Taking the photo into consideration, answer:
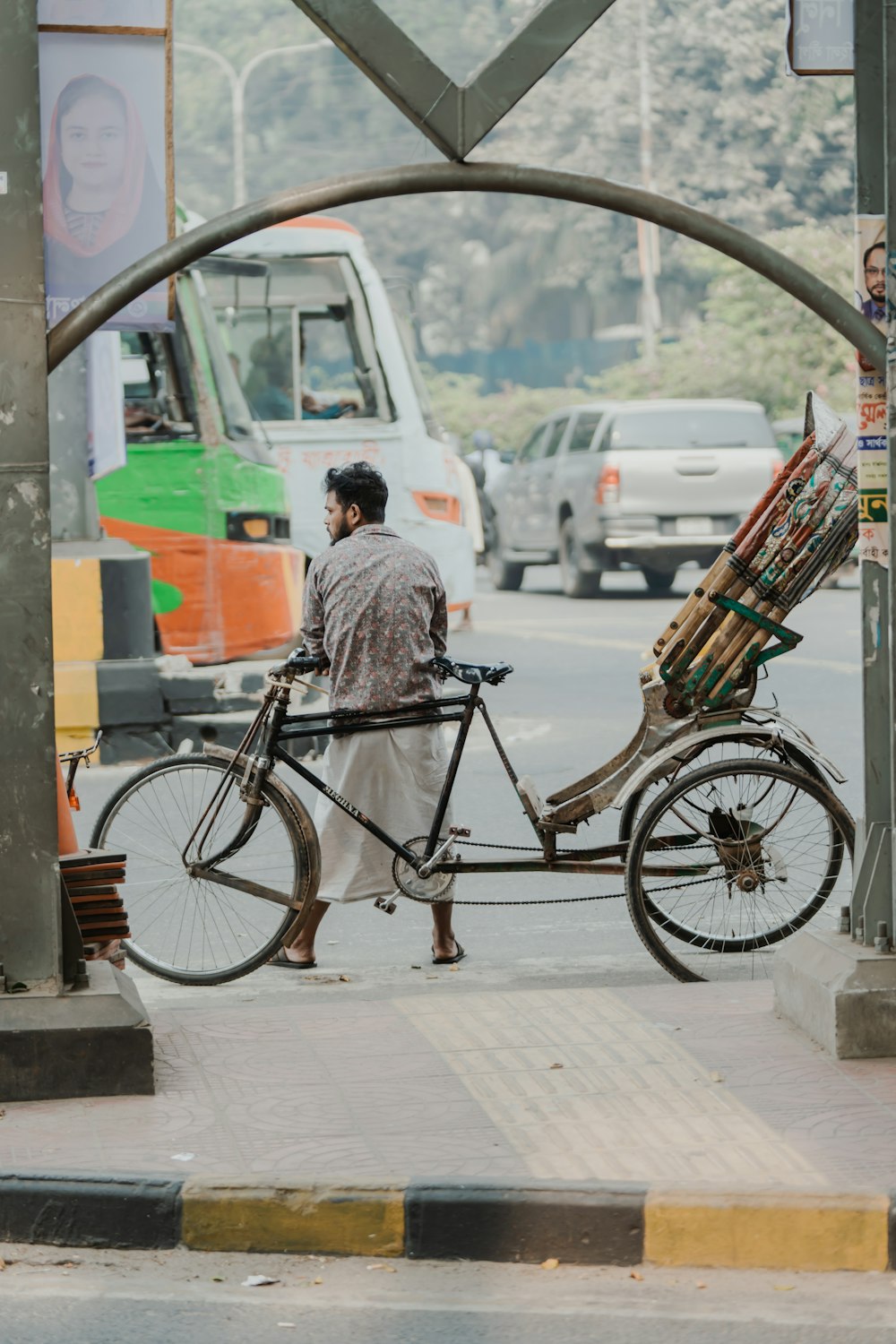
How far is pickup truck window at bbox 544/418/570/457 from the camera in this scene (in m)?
23.0

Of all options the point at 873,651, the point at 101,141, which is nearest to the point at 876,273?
the point at 873,651

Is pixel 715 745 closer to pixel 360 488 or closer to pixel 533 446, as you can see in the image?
pixel 360 488

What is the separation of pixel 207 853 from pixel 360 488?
127 centimetres

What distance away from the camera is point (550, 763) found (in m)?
10.3

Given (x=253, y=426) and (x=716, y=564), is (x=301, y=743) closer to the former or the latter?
(x=253, y=426)

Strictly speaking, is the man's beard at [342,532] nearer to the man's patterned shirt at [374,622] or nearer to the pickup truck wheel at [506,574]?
the man's patterned shirt at [374,622]

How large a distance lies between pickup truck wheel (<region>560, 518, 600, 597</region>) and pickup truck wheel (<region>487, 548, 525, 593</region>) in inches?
65.1

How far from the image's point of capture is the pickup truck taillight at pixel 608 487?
20.7 metres

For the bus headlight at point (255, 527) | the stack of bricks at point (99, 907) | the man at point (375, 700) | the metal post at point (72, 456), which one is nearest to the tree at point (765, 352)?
the bus headlight at point (255, 527)

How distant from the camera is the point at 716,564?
620 centimetres

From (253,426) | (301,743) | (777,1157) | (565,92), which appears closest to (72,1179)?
(777,1157)

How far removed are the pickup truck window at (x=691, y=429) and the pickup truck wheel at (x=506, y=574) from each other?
3063 mm

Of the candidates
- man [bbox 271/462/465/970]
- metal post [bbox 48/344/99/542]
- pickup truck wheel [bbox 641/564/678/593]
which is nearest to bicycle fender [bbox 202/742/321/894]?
man [bbox 271/462/465/970]

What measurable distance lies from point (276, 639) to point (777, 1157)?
25.0ft
